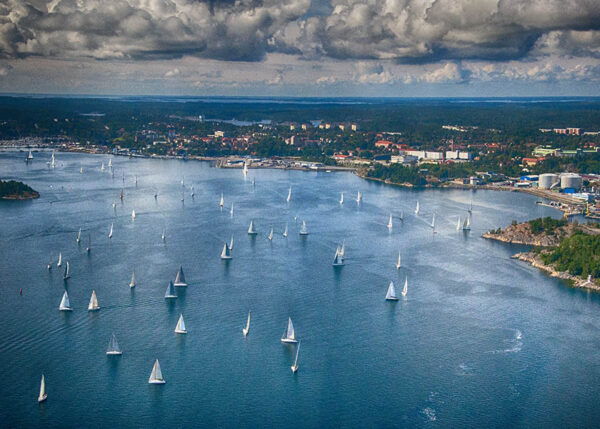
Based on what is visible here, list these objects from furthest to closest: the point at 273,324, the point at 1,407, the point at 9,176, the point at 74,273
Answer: the point at 9,176 < the point at 74,273 < the point at 273,324 < the point at 1,407

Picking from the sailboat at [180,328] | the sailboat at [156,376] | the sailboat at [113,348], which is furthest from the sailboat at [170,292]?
the sailboat at [156,376]

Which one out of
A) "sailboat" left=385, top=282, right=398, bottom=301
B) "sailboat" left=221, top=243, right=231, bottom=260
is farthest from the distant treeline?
"sailboat" left=385, top=282, right=398, bottom=301

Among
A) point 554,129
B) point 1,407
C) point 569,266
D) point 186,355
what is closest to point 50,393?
point 1,407

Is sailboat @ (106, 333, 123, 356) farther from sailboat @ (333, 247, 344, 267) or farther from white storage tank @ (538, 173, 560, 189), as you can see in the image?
white storage tank @ (538, 173, 560, 189)

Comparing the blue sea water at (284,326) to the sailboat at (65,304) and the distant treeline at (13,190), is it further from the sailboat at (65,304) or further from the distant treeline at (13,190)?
the distant treeline at (13,190)

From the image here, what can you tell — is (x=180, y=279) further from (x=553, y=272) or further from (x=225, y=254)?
(x=553, y=272)

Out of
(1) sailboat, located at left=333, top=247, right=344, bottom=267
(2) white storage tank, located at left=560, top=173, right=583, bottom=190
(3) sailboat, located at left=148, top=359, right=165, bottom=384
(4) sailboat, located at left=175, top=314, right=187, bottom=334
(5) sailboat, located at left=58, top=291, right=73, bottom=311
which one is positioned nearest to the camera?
(3) sailboat, located at left=148, top=359, right=165, bottom=384

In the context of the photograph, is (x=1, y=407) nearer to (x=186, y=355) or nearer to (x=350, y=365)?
(x=186, y=355)
